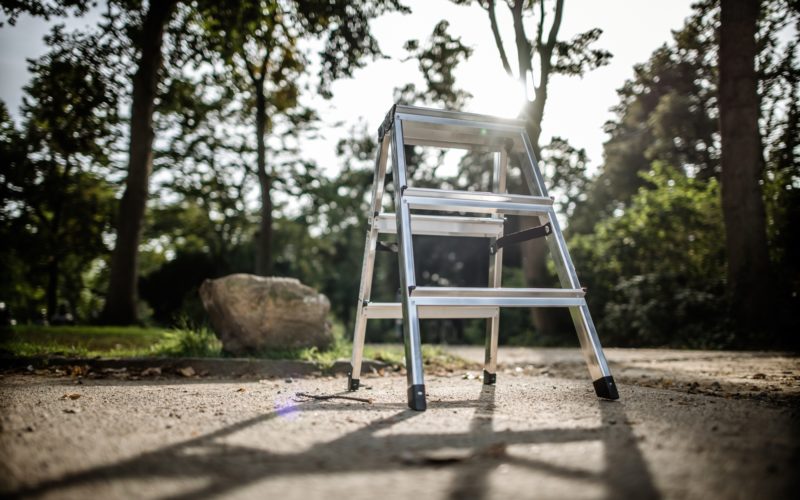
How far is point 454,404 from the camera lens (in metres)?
2.62

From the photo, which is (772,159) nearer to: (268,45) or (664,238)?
(664,238)

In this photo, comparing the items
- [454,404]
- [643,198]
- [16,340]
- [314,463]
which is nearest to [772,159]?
[643,198]

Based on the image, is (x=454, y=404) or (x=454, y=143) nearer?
(x=454, y=404)

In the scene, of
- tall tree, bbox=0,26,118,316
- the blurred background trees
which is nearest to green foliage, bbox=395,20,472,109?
the blurred background trees

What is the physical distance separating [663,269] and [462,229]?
32.3ft

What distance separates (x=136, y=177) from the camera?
1027 centimetres

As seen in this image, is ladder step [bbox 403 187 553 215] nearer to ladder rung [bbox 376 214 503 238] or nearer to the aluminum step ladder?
the aluminum step ladder

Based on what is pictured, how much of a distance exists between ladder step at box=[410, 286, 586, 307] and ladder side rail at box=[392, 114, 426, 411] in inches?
2.8

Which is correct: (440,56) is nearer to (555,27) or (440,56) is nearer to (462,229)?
(555,27)

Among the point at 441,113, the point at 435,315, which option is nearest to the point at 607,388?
the point at 435,315

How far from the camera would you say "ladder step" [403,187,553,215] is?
255cm

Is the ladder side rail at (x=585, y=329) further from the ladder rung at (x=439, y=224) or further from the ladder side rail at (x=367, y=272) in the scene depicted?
the ladder side rail at (x=367, y=272)

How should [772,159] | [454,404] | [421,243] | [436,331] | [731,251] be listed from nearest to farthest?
1. [454,404]
2. [731,251]
3. [772,159]
4. [436,331]
5. [421,243]

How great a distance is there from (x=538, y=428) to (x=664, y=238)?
36.1 feet
